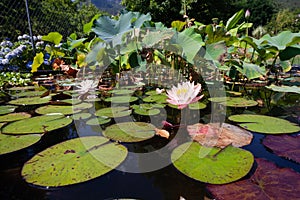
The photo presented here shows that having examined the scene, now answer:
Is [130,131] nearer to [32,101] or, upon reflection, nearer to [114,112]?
[114,112]

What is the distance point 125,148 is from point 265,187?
411 mm

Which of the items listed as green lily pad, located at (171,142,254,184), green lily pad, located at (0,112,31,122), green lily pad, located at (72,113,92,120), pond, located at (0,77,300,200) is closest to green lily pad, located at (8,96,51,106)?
pond, located at (0,77,300,200)

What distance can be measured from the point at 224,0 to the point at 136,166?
10.1 meters

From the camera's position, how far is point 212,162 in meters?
0.60

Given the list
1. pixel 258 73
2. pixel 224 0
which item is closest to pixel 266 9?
pixel 224 0

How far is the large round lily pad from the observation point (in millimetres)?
538

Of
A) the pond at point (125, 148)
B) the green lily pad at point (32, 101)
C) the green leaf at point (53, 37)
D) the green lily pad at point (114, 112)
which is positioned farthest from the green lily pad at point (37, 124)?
the green leaf at point (53, 37)

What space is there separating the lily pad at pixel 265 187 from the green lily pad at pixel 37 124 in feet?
2.27

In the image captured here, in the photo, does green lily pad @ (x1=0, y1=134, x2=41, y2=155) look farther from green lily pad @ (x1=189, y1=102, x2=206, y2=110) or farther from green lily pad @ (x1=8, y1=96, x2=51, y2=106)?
green lily pad @ (x1=189, y1=102, x2=206, y2=110)

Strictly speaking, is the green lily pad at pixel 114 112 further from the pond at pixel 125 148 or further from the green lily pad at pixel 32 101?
the green lily pad at pixel 32 101

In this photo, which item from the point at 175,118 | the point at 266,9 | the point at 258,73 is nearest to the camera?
the point at 175,118

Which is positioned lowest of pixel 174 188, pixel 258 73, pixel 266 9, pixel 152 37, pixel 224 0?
pixel 174 188

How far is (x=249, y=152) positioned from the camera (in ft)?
2.14

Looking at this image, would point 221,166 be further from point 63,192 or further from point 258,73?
point 258,73
